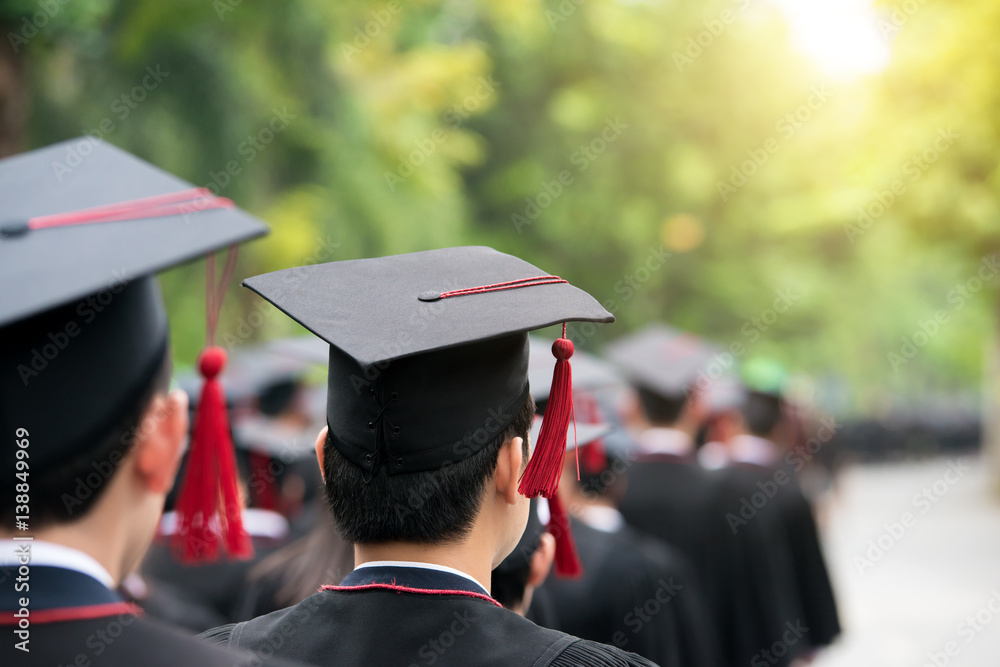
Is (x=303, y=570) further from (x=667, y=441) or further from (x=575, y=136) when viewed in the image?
(x=575, y=136)

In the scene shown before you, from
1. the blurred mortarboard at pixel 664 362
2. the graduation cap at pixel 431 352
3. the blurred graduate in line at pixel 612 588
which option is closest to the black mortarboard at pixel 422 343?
the graduation cap at pixel 431 352

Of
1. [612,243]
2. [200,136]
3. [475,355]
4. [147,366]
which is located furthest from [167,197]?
[612,243]

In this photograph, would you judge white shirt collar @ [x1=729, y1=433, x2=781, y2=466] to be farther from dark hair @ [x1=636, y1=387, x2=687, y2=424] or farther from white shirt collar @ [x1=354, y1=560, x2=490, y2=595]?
white shirt collar @ [x1=354, y1=560, x2=490, y2=595]

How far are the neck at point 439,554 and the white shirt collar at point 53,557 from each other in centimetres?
46

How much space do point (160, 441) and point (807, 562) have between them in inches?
183

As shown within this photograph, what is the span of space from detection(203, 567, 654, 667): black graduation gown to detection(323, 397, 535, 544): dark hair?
0.21ft

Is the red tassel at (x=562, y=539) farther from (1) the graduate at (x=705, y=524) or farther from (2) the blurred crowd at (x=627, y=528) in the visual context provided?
(1) the graduate at (x=705, y=524)

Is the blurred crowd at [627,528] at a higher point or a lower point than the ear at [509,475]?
lower

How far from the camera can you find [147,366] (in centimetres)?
146

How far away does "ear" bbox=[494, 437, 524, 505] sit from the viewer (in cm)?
169

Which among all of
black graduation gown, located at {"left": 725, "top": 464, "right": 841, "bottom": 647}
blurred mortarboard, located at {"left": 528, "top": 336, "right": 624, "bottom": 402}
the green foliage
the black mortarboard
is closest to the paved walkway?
black graduation gown, located at {"left": 725, "top": 464, "right": 841, "bottom": 647}

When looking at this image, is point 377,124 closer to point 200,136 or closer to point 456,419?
point 200,136

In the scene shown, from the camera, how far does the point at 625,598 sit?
362cm

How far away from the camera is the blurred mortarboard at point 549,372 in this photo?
293 centimetres
